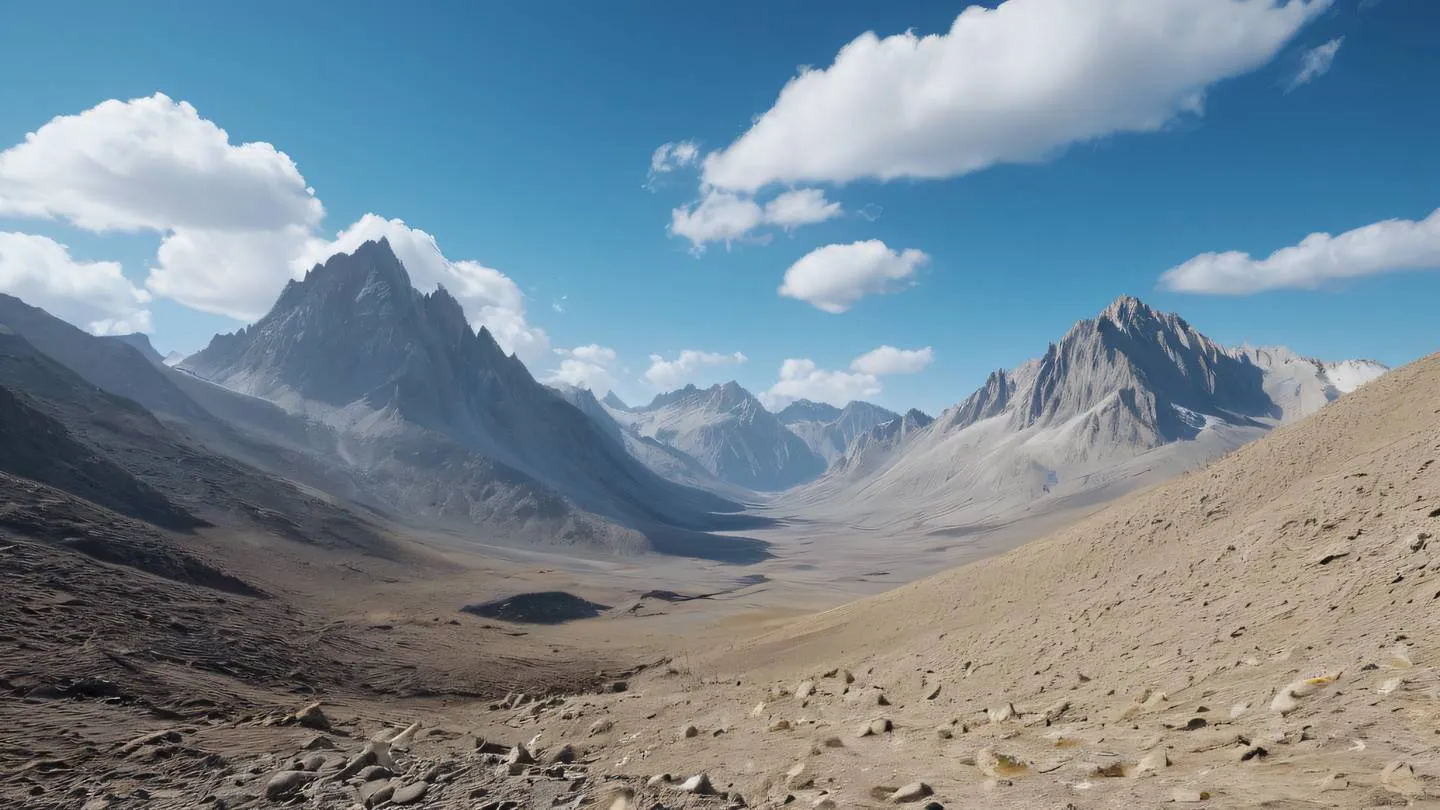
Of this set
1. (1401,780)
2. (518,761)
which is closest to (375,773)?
(518,761)

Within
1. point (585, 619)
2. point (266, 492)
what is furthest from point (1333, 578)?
point (266, 492)

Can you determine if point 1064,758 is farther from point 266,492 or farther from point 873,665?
point 266,492

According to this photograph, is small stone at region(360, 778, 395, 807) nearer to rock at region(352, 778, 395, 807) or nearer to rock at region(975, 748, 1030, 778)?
rock at region(352, 778, 395, 807)

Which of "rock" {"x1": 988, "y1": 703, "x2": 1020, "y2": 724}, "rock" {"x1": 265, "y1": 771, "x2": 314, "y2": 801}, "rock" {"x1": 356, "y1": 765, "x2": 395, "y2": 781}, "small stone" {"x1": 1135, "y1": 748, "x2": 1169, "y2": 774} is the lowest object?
"rock" {"x1": 265, "y1": 771, "x2": 314, "y2": 801}

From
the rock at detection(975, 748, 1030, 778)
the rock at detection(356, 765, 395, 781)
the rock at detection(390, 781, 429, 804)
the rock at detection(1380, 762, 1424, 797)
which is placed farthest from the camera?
the rock at detection(356, 765, 395, 781)

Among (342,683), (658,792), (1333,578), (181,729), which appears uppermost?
(1333,578)

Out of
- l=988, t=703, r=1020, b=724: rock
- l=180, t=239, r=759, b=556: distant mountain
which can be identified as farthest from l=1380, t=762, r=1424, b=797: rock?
l=180, t=239, r=759, b=556: distant mountain

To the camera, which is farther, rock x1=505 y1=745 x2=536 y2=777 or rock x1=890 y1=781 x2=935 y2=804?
rock x1=505 y1=745 x2=536 y2=777
